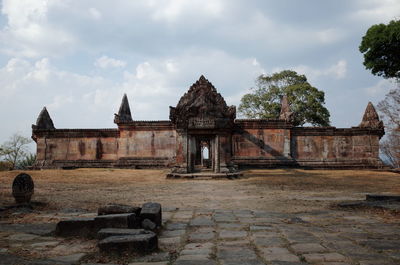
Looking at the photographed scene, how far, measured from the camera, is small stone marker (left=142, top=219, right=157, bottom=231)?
5008mm

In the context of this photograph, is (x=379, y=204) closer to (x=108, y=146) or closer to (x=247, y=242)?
(x=247, y=242)

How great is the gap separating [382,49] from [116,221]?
56.5ft

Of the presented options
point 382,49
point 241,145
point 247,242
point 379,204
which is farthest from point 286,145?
point 247,242

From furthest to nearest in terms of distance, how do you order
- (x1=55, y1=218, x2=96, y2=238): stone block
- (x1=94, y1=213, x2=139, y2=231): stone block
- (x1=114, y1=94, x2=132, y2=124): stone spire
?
(x1=114, y1=94, x2=132, y2=124): stone spire, (x1=55, y1=218, x2=96, y2=238): stone block, (x1=94, y1=213, x2=139, y2=231): stone block

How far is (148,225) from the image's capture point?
16.5ft

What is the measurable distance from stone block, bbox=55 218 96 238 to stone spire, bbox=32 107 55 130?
71.3 feet

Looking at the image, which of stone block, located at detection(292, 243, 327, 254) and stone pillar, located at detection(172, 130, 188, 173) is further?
stone pillar, located at detection(172, 130, 188, 173)

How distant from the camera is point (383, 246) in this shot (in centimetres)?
405

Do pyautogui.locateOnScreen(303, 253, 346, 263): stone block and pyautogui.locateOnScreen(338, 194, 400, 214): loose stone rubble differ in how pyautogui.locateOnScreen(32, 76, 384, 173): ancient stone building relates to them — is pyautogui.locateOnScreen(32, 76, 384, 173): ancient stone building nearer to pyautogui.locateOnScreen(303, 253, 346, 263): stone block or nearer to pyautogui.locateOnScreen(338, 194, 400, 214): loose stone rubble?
pyautogui.locateOnScreen(338, 194, 400, 214): loose stone rubble

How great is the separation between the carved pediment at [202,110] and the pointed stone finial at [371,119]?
11875 millimetres

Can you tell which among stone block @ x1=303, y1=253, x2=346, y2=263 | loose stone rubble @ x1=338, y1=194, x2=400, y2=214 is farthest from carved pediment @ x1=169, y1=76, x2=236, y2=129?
stone block @ x1=303, y1=253, x2=346, y2=263

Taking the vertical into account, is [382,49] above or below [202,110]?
above

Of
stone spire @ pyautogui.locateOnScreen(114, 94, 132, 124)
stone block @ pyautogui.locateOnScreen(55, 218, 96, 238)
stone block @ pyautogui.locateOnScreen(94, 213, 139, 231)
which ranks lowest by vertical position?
stone block @ pyautogui.locateOnScreen(55, 218, 96, 238)

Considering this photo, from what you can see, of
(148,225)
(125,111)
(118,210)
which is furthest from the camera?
(125,111)
